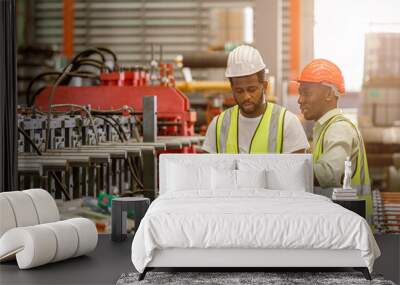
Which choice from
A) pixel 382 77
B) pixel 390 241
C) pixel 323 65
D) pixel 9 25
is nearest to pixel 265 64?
pixel 323 65

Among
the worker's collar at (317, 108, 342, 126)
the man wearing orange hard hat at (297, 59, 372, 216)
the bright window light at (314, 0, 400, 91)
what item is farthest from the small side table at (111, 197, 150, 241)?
the bright window light at (314, 0, 400, 91)

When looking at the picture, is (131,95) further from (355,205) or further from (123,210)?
(355,205)

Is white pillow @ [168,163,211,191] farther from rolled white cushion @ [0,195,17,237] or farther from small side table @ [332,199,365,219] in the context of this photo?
rolled white cushion @ [0,195,17,237]

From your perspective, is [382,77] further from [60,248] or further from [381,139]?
[60,248]

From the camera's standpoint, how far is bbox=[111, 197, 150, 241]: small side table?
5434 mm

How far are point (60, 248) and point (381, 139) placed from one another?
255cm

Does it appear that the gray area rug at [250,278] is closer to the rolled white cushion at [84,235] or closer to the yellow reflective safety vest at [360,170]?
the rolled white cushion at [84,235]

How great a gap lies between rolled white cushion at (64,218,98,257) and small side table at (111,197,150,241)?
Answer: 46 cm

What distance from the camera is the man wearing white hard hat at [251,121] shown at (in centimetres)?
566

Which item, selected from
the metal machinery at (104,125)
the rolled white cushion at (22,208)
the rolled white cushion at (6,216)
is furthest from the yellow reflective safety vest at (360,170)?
the rolled white cushion at (6,216)

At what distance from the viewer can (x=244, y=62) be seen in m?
5.83

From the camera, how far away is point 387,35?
585 cm

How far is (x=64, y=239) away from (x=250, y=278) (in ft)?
3.83

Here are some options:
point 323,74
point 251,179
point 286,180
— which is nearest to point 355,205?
point 286,180
